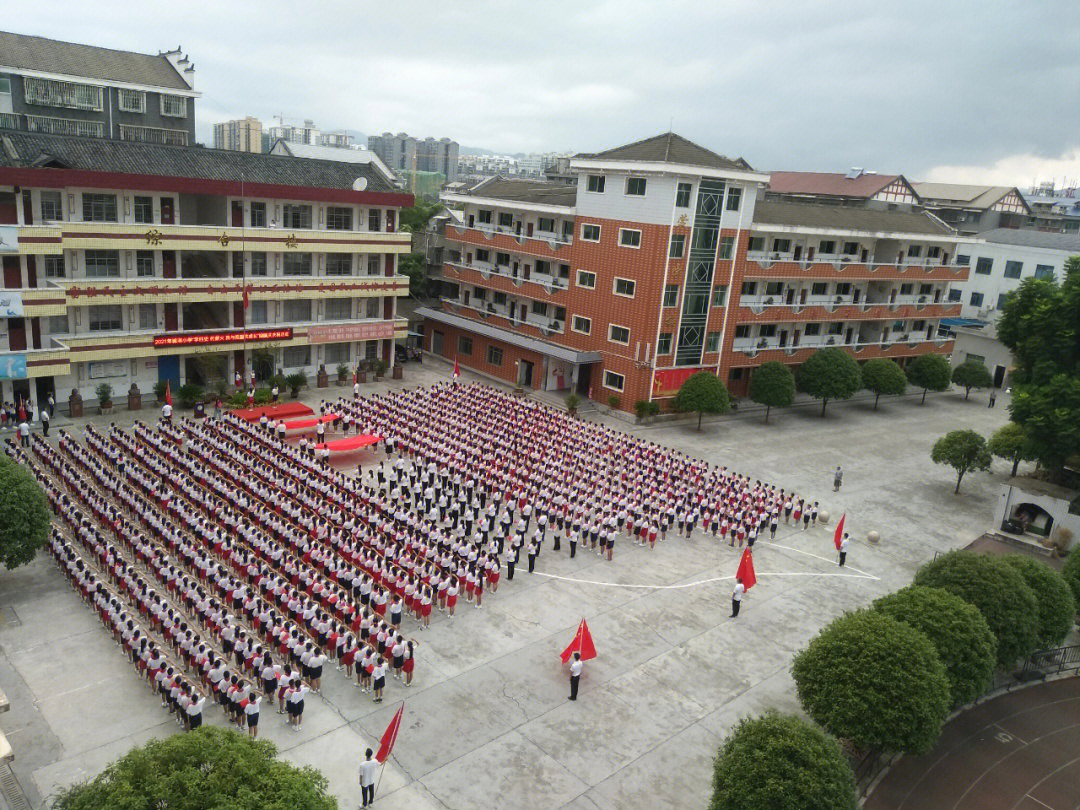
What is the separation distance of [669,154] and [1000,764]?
2657cm

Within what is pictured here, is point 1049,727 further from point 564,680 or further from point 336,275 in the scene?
point 336,275

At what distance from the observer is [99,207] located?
31500 mm

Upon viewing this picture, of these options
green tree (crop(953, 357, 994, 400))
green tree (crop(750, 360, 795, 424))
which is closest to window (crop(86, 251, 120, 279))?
green tree (crop(750, 360, 795, 424))

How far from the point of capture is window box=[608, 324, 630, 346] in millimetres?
37344

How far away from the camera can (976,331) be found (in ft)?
177

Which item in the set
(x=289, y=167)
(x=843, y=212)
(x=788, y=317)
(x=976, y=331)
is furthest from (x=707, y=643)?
(x=976, y=331)

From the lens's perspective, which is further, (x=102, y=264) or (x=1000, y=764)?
(x=102, y=264)

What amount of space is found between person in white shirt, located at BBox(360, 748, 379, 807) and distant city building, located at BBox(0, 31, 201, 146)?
37548 mm

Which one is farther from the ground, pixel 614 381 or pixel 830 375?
pixel 830 375

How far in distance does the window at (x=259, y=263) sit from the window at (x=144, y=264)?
4371 millimetres

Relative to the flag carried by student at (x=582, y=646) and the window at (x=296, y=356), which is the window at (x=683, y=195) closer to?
the window at (x=296, y=356)

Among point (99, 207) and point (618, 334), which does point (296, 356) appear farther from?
point (618, 334)

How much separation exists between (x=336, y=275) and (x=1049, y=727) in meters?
32.8

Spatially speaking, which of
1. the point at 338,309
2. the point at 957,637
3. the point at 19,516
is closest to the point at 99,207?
the point at 338,309
